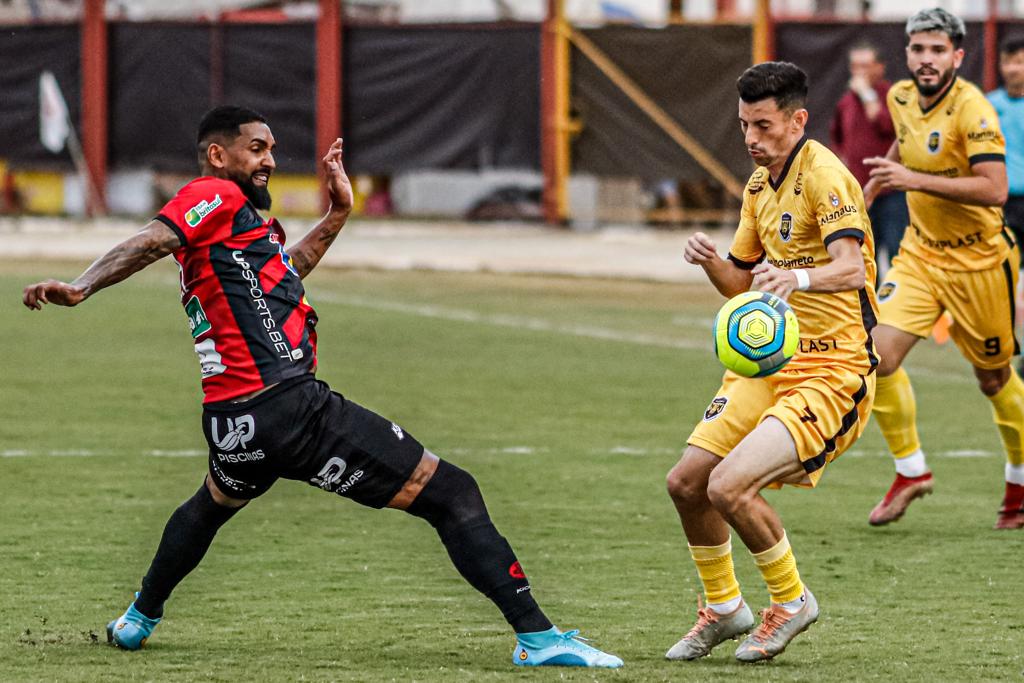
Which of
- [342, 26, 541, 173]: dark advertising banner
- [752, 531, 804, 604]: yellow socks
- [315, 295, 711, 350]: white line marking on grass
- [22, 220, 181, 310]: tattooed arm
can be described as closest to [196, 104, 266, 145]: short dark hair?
[22, 220, 181, 310]: tattooed arm

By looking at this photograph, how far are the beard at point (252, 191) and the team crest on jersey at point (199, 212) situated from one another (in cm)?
22

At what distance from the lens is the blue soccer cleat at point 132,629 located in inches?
258

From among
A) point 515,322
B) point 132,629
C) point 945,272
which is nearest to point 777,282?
point 132,629

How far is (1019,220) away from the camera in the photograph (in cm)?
1091

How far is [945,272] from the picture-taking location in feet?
30.5

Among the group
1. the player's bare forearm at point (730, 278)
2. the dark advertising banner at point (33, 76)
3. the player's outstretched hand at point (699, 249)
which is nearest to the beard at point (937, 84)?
the player's bare forearm at point (730, 278)

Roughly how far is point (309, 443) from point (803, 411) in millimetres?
1743

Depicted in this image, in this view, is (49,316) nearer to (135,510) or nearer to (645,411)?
(645,411)

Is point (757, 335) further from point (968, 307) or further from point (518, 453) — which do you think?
point (518, 453)

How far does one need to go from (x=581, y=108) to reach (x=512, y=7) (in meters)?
6.97

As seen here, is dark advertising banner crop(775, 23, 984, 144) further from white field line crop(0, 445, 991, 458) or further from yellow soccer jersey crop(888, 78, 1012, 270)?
yellow soccer jersey crop(888, 78, 1012, 270)

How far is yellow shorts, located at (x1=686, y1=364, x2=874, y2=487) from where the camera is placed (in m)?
6.56

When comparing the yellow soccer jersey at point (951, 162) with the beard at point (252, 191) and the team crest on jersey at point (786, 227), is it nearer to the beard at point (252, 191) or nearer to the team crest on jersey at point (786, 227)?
the team crest on jersey at point (786, 227)

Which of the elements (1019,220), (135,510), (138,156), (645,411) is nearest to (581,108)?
(138,156)
